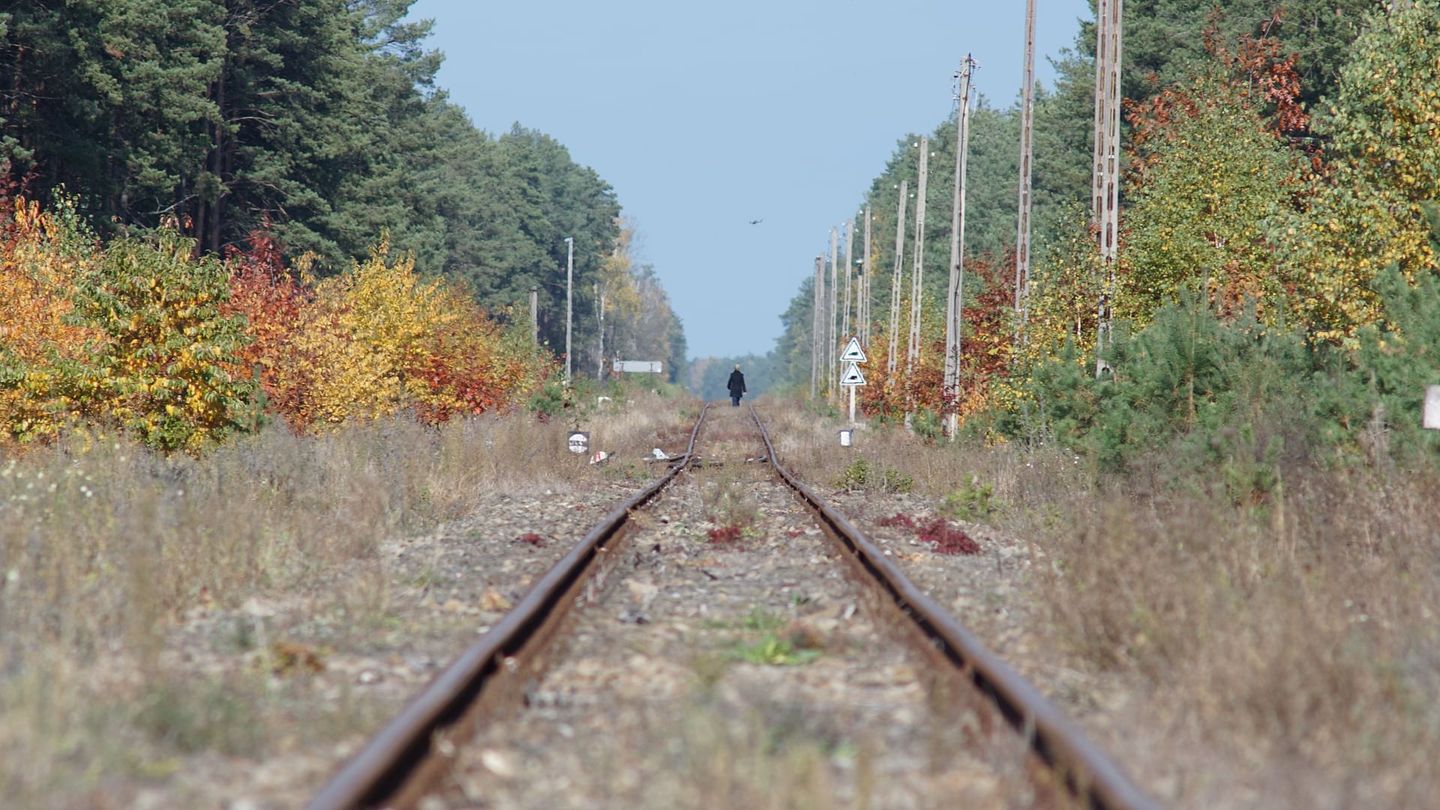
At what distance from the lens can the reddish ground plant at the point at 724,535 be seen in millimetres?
15836

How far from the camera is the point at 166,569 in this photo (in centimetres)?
1036

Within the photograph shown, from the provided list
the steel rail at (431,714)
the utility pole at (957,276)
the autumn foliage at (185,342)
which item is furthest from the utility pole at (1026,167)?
the steel rail at (431,714)

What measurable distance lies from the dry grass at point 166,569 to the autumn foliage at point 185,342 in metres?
0.88

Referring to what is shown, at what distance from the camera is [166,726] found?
6.49m

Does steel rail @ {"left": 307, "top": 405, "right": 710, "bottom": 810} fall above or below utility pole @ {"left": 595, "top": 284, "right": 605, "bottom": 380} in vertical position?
below

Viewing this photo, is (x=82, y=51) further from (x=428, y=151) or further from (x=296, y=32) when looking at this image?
(x=428, y=151)

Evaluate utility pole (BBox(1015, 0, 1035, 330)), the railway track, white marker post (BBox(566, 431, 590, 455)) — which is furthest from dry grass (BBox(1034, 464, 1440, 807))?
utility pole (BBox(1015, 0, 1035, 330))

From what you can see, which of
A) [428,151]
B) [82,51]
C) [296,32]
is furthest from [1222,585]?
[428,151]

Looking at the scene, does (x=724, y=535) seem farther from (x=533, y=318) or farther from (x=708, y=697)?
(x=533, y=318)

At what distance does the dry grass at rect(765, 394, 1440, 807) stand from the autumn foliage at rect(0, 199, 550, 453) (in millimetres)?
10174

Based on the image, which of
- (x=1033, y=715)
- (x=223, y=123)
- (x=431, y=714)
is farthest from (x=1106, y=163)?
(x=223, y=123)

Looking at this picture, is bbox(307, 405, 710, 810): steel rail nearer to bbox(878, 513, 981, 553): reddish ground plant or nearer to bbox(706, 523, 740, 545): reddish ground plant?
bbox(706, 523, 740, 545): reddish ground plant

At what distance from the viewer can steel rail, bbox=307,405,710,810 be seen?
5445 millimetres

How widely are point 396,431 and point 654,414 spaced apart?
36684 millimetres
